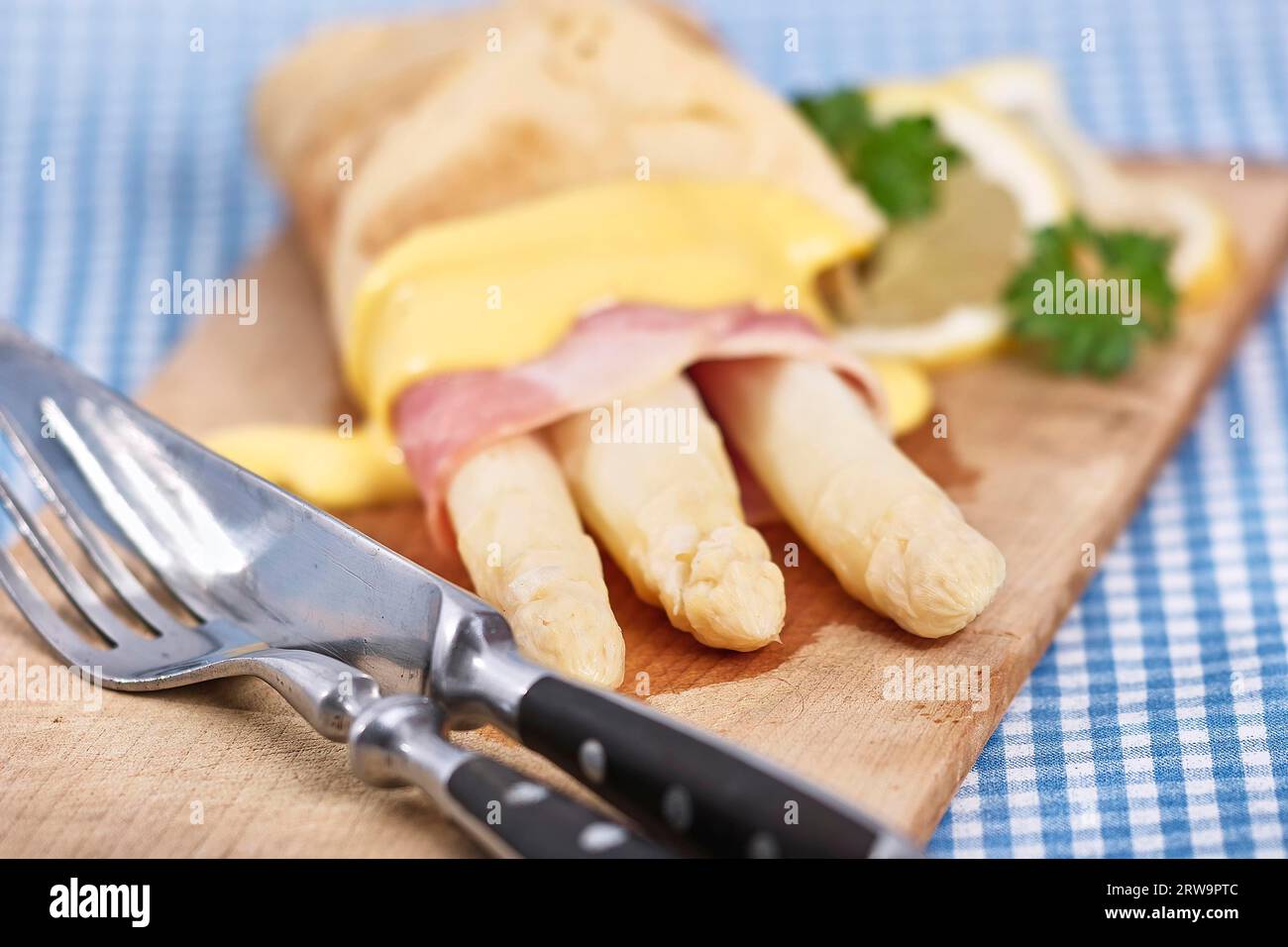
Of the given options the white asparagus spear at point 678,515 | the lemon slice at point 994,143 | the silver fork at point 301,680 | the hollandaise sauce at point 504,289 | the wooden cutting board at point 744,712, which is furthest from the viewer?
the lemon slice at point 994,143

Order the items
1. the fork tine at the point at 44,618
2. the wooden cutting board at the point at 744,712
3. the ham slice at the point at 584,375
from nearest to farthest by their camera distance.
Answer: the wooden cutting board at the point at 744,712 < the fork tine at the point at 44,618 < the ham slice at the point at 584,375

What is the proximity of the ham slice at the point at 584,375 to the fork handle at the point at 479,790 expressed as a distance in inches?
28.4

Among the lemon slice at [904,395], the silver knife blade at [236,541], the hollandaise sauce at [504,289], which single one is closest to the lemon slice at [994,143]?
the lemon slice at [904,395]

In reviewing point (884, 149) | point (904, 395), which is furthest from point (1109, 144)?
point (904, 395)

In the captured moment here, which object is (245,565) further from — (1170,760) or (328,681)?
(1170,760)

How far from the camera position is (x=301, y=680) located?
212 cm

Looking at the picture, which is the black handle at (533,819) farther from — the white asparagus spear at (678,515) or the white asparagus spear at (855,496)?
the white asparagus spear at (855,496)

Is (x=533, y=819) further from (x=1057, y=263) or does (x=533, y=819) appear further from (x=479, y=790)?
(x=1057, y=263)

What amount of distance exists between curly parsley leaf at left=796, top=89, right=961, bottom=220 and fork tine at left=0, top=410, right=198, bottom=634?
1917mm

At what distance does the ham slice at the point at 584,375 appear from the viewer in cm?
262

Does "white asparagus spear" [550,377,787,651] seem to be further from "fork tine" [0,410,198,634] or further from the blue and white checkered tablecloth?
"fork tine" [0,410,198,634]

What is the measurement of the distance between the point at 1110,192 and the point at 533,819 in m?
2.60

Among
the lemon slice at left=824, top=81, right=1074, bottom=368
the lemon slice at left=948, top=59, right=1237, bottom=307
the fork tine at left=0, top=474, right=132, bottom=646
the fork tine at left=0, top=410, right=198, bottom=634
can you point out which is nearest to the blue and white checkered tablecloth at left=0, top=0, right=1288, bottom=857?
the lemon slice at left=948, top=59, right=1237, bottom=307
